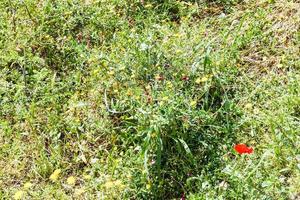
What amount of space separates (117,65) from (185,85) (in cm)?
58

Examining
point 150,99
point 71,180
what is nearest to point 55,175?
point 71,180

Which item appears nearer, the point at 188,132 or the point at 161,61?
the point at 188,132

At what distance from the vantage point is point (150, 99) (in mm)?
3279

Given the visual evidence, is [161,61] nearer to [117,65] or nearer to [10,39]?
[117,65]

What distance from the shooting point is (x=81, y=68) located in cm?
395

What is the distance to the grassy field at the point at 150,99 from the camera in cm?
304

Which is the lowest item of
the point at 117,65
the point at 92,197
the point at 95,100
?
the point at 92,197

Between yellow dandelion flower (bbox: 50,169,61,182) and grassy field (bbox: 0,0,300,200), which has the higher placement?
grassy field (bbox: 0,0,300,200)

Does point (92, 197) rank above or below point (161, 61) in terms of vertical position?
below

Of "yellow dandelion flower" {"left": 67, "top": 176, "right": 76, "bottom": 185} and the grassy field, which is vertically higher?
the grassy field

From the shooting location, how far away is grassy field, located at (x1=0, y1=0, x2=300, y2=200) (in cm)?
304

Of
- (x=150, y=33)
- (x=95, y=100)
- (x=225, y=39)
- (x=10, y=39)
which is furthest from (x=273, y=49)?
(x=10, y=39)

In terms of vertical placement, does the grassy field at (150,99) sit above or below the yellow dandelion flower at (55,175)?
above

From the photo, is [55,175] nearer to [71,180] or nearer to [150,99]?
[71,180]
